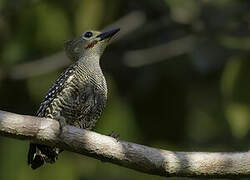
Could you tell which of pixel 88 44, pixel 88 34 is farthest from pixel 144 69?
pixel 88 44

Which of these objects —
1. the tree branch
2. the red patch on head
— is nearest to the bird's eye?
the red patch on head

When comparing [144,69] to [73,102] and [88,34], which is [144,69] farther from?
[73,102]

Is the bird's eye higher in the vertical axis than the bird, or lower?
higher

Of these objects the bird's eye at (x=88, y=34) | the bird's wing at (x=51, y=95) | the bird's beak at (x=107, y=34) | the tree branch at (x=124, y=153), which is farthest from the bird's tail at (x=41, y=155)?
the bird's eye at (x=88, y=34)

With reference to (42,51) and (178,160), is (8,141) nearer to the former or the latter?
(42,51)

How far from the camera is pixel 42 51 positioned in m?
8.48

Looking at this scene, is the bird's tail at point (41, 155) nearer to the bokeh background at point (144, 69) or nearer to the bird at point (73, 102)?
the bird at point (73, 102)

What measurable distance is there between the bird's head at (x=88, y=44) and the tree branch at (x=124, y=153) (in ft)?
5.47

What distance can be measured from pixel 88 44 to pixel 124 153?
6.04 feet

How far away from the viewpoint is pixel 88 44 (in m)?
6.61

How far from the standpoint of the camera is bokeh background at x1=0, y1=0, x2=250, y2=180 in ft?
25.7

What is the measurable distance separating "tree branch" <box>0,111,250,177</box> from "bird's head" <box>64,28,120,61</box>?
1.67m

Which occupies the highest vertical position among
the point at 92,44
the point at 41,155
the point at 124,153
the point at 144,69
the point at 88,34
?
the point at 144,69

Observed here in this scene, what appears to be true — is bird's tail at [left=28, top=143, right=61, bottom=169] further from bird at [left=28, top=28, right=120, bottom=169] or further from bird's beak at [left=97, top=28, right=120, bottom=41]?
bird's beak at [left=97, top=28, right=120, bottom=41]
